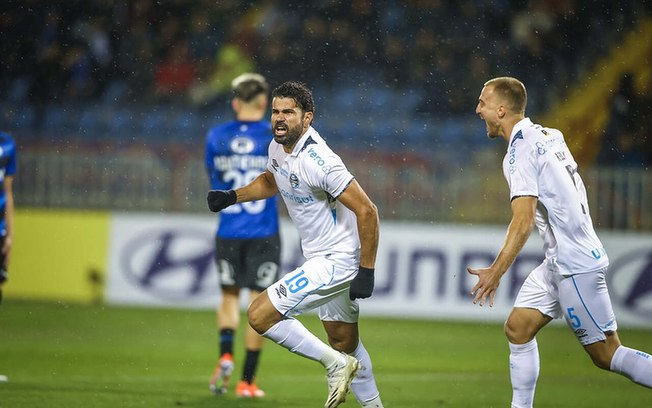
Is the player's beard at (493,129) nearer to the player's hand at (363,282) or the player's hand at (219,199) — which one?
the player's hand at (363,282)

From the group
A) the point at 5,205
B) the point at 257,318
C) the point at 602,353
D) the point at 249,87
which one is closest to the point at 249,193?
the point at 257,318

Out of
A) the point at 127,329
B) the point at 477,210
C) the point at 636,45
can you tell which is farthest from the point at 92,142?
the point at 636,45


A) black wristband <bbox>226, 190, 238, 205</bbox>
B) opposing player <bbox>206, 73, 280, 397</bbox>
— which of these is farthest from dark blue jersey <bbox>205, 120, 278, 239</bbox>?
black wristband <bbox>226, 190, 238, 205</bbox>

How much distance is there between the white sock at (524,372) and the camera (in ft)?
20.8

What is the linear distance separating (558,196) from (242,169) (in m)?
2.97

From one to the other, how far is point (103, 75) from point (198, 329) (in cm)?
645

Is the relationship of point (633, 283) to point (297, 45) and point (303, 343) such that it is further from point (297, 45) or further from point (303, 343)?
point (303, 343)

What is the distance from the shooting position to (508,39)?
1681cm

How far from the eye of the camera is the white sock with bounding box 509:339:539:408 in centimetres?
633

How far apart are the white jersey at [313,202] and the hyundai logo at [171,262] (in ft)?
21.5

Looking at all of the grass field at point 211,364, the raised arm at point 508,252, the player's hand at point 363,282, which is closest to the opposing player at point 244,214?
the grass field at point 211,364

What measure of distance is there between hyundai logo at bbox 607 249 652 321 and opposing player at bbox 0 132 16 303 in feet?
22.3

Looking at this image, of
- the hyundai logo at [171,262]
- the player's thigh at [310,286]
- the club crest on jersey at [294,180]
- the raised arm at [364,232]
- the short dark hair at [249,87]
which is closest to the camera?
the raised arm at [364,232]

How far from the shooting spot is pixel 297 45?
17453 millimetres
